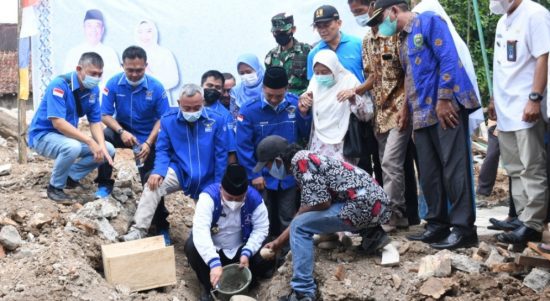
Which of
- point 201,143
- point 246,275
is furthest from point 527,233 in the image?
point 201,143

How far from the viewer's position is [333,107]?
5988 mm

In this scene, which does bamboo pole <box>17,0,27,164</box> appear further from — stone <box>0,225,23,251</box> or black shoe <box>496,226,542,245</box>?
black shoe <box>496,226,542,245</box>

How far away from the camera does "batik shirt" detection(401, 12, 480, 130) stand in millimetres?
5281

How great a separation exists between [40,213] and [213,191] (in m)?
1.91

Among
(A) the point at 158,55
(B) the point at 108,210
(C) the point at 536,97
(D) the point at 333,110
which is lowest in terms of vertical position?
(B) the point at 108,210

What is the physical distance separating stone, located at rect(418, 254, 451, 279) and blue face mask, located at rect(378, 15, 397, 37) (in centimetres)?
184

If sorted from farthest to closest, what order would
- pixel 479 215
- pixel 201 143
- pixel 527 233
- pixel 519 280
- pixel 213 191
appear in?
pixel 479 215 < pixel 201 143 < pixel 213 191 < pixel 527 233 < pixel 519 280

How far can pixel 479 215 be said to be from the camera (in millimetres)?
7559

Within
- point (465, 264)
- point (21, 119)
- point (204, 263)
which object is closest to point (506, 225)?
point (465, 264)

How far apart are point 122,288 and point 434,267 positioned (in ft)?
8.22

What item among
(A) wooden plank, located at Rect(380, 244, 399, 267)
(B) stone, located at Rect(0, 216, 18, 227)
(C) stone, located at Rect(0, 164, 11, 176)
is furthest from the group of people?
(C) stone, located at Rect(0, 164, 11, 176)

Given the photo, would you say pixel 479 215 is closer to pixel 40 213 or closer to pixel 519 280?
pixel 519 280

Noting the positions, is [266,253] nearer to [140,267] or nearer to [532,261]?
[140,267]

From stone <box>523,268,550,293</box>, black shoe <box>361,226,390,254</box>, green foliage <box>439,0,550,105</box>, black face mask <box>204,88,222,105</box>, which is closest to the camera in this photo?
stone <box>523,268,550,293</box>
